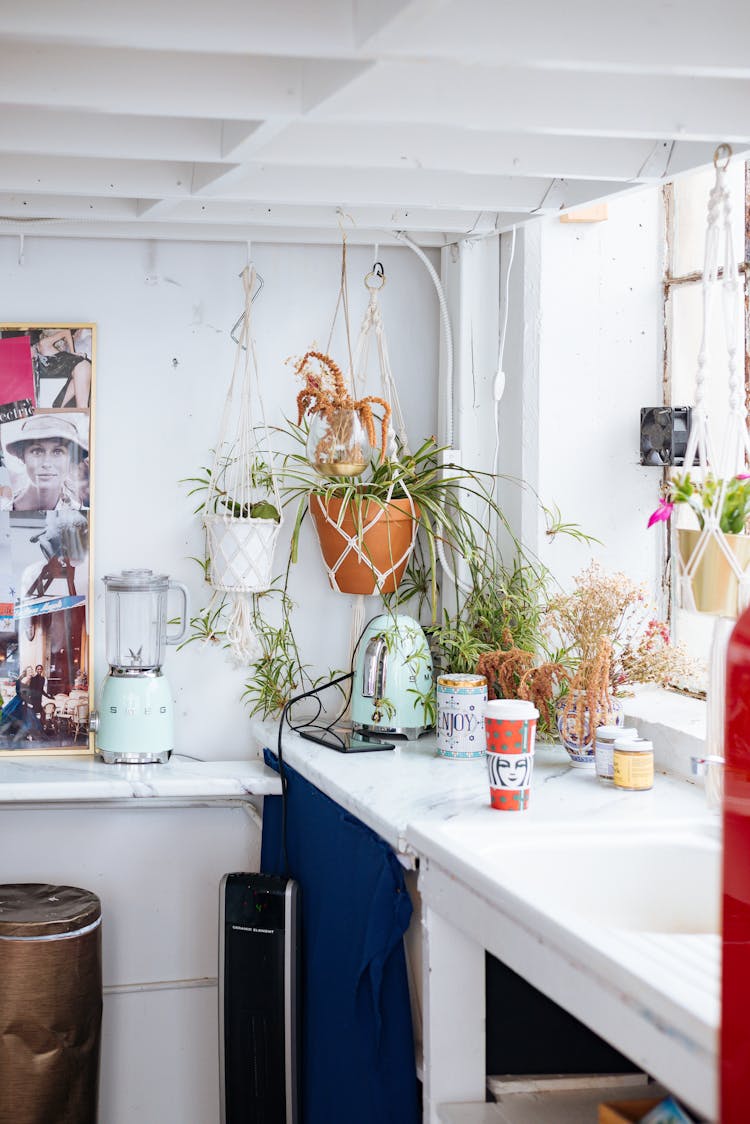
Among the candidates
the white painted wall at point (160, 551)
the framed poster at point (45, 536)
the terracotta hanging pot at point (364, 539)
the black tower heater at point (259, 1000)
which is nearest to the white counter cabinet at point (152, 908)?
the white painted wall at point (160, 551)

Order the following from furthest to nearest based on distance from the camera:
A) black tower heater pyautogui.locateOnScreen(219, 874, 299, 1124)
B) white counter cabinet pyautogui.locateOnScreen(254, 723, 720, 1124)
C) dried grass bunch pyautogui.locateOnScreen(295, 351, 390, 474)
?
dried grass bunch pyautogui.locateOnScreen(295, 351, 390, 474)
black tower heater pyautogui.locateOnScreen(219, 874, 299, 1124)
white counter cabinet pyautogui.locateOnScreen(254, 723, 720, 1124)

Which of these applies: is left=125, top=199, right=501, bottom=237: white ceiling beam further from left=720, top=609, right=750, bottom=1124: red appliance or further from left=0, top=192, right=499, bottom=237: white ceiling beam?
left=720, top=609, right=750, bottom=1124: red appliance

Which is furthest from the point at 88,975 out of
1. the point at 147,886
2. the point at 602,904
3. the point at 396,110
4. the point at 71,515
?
the point at 396,110

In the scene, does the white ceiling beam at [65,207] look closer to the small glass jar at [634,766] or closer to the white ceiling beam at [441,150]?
the white ceiling beam at [441,150]

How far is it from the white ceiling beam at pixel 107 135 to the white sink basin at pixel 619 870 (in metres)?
1.29

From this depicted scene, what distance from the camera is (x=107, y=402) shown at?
2822 millimetres

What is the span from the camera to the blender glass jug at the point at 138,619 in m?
2.76

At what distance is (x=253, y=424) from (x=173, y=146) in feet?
2.85

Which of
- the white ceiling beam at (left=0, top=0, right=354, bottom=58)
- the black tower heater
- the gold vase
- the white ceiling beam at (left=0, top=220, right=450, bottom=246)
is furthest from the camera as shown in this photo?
the white ceiling beam at (left=0, top=220, right=450, bottom=246)

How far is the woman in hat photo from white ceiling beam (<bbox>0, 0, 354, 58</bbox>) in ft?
4.40

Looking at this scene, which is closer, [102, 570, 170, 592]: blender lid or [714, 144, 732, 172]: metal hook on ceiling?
[714, 144, 732, 172]: metal hook on ceiling

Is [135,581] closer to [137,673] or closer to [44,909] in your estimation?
[137,673]

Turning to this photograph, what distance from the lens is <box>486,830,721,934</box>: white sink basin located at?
5.85 feet

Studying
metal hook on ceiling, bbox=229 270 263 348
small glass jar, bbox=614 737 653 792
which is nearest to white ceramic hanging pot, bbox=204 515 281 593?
metal hook on ceiling, bbox=229 270 263 348
